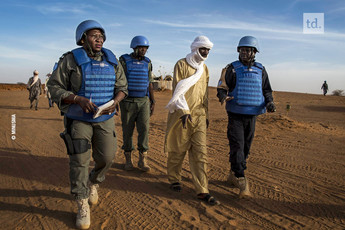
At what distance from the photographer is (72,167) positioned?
3.38m

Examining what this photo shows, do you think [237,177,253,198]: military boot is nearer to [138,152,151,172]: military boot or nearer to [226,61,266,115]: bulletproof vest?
[226,61,266,115]: bulletproof vest

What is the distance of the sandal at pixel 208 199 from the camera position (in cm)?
397

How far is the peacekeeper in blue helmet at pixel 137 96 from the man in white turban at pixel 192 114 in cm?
123

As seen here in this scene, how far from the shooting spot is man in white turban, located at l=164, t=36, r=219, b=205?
4094mm

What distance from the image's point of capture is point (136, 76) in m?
5.32

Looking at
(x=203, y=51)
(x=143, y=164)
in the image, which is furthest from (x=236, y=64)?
(x=143, y=164)

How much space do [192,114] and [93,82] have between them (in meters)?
1.50

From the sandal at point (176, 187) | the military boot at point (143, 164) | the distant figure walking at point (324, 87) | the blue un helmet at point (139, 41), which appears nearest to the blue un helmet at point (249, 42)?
the blue un helmet at point (139, 41)

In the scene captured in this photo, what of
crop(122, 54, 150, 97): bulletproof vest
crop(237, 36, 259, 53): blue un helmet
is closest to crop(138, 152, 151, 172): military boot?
crop(122, 54, 150, 97): bulletproof vest

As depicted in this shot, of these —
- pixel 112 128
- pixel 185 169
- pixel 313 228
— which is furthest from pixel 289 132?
pixel 112 128

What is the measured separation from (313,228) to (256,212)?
68 centimetres

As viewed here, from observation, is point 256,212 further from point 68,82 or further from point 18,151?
point 18,151

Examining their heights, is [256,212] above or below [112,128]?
below

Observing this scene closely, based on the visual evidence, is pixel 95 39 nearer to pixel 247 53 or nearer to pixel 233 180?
pixel 247 53
